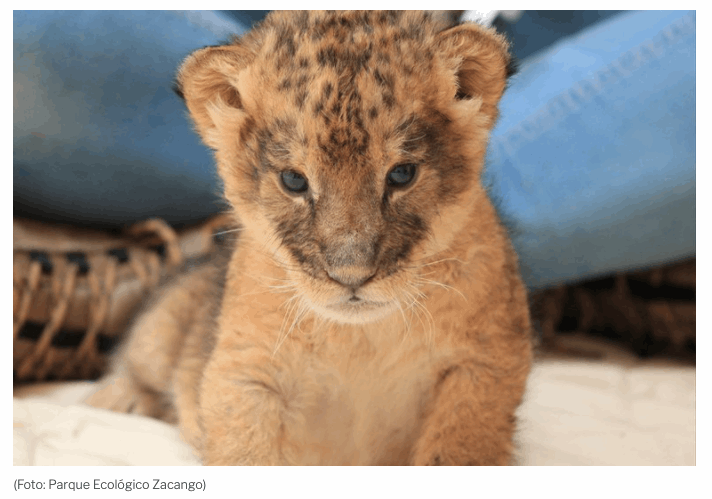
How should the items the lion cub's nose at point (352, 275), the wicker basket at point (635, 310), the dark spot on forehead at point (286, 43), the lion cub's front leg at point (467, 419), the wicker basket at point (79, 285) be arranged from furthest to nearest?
the wicker basket at point (635, 310) < the wicker basket at point (79, 285) < the lion cub's front leg at point (467, 419) < the dark spot on forehead at point (286, 43) < the lion cub's nose at point (352, 275)

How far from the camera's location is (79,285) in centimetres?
220

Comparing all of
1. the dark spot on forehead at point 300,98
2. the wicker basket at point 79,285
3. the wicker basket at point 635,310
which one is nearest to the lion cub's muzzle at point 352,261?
the dark spot on forehead at point 300,98

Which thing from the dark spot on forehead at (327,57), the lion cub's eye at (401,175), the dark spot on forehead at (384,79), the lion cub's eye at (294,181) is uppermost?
the dark spot on forehead at (327,57)

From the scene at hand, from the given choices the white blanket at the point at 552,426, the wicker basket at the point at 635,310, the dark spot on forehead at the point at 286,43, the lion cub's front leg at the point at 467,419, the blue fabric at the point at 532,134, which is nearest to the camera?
the dark spot on forehead at the point at 286,43

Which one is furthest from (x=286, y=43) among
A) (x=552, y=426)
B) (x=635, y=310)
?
(x=635, y=310)

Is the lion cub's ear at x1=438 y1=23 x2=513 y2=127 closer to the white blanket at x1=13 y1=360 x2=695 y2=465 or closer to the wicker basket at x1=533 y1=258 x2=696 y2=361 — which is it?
the white blanket at x1=13 y1=360 x2=695 y2=465

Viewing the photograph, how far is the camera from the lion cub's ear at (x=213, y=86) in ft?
4.11

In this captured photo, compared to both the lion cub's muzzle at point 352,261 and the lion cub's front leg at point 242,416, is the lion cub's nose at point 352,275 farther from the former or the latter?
the lion cub's front leg at point 242,416

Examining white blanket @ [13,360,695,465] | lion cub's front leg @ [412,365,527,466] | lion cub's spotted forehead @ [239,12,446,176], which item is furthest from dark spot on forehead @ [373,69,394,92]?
white blanket @ [13,360,695,465]

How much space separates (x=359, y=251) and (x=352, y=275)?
0.04m

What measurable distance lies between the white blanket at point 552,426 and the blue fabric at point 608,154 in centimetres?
38

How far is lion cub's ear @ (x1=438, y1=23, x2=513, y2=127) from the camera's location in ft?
3.92
